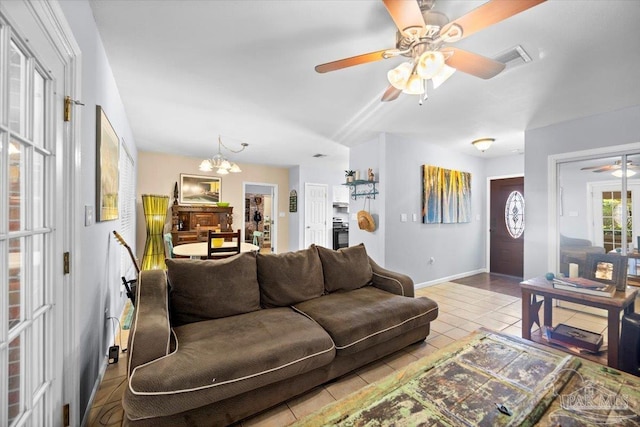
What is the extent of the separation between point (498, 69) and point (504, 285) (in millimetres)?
4107

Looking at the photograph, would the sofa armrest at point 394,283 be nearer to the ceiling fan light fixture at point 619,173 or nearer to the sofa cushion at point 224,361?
the sofa cushion at point 224,361

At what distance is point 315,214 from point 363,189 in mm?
2624

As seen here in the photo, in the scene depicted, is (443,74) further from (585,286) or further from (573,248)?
(573,248)

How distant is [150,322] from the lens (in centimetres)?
154

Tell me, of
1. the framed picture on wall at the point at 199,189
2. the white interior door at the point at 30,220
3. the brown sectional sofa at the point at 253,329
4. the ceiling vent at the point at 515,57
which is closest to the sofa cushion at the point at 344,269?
the brown sectional sofa at the point at 253,329

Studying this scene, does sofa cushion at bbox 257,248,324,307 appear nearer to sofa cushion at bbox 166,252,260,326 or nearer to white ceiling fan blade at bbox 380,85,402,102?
sofa cushion at bbox 166,252,260,326

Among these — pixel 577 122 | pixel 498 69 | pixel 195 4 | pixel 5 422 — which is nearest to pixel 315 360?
pixel 5 422

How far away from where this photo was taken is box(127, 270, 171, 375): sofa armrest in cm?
140

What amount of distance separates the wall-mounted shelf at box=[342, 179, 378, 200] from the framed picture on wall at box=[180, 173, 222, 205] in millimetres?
3261

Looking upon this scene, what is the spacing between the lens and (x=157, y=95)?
281cm

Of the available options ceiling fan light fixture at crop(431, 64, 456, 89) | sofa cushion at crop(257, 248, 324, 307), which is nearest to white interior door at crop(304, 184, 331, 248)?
sofa cushion at crop(257, 248, 324, 307)

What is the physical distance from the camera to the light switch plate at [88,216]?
155cm

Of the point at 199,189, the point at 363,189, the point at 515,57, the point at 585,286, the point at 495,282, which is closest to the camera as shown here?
the point at 515,57

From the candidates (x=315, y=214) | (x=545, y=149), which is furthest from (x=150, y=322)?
(x=315, y=214)
